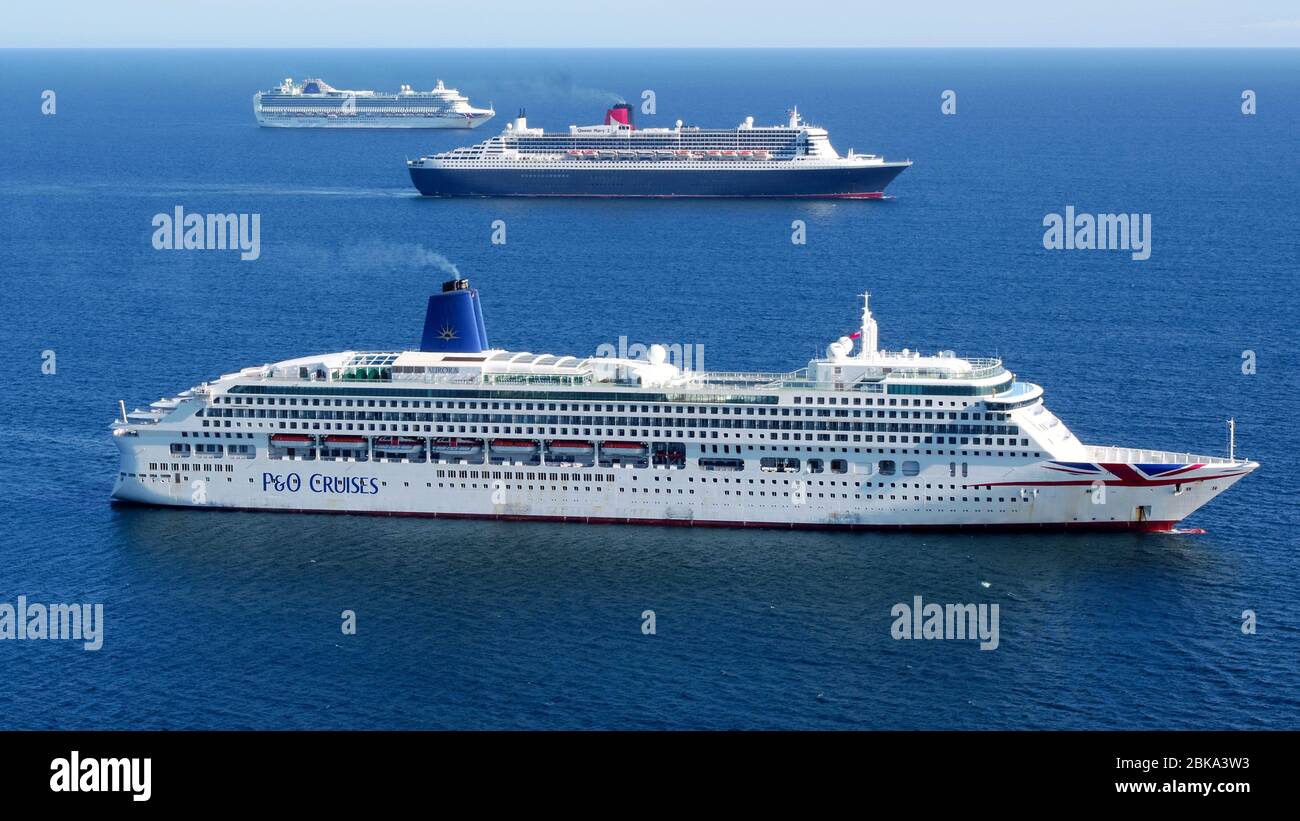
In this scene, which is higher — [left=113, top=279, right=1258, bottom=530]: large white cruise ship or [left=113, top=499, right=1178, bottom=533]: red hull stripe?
[left=113, top=279, right=1258, bottom=530]: large white cruise ship

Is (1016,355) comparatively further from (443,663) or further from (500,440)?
(443,663)

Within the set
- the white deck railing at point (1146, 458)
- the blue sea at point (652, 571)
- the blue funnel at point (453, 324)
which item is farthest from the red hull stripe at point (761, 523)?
the blue funnel at point (453, 324)

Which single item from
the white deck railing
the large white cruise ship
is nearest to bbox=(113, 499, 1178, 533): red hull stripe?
the large white cruise ship

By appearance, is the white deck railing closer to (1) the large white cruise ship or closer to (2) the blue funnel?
(1) the large white cruise ship

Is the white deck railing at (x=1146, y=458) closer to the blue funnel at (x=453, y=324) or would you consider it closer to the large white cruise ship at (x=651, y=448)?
the large white cruise ship at (x=651, y=448)

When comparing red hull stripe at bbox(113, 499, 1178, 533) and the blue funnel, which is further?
the blue funnel

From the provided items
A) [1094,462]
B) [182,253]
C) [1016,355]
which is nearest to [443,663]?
[1094,462]

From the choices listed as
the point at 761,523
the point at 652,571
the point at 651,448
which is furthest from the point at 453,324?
the point at 652,571
